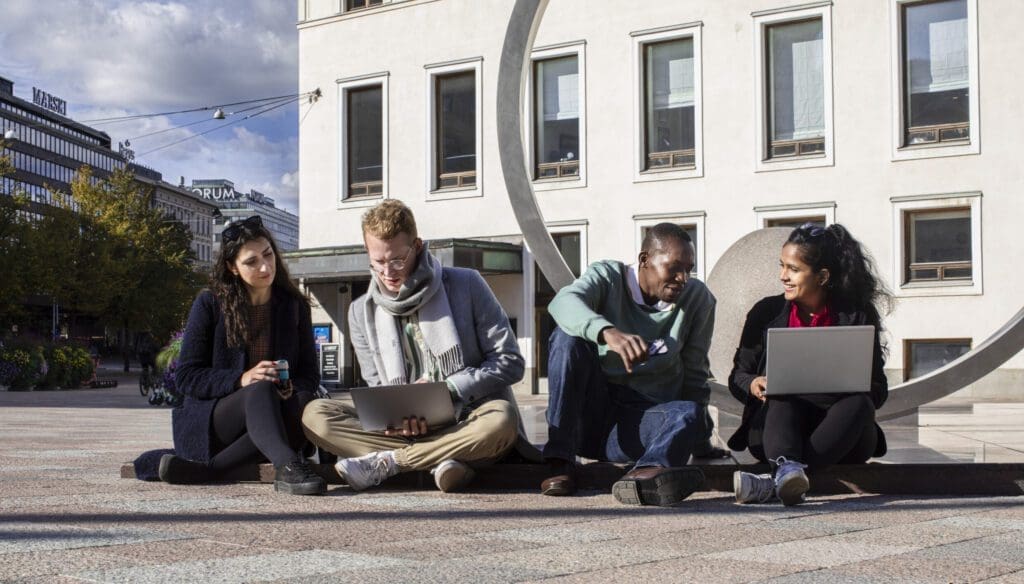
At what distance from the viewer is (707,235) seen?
18188 mm

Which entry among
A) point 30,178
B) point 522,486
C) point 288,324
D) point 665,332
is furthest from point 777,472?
point 30,178

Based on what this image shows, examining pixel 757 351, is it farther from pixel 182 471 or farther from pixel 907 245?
pixel 907 245

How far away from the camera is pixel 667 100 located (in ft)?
51.5

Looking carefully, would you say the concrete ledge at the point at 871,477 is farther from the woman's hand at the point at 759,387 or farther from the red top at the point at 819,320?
the red top at the point at 819,320

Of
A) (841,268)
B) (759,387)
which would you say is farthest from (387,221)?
(841,268)

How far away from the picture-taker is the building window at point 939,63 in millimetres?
13266

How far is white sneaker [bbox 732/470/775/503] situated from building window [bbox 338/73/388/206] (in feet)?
65.3

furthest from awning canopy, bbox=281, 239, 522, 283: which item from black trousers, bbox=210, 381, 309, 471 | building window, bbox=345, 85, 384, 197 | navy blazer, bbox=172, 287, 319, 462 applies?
black trousers, bbox=210, 381, 309, 471

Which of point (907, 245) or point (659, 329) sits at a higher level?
point (907, 245)

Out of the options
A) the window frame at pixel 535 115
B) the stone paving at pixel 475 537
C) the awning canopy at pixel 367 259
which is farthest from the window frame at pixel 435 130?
the stone paving at pixel 475 537

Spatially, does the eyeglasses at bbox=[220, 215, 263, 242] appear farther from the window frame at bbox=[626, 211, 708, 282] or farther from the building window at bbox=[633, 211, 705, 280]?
the building window at bbox=[633, 211, 705, 280]

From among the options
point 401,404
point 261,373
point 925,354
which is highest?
point 261,373

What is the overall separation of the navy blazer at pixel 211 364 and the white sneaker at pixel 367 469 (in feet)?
1.58

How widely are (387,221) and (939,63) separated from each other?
10050mm
